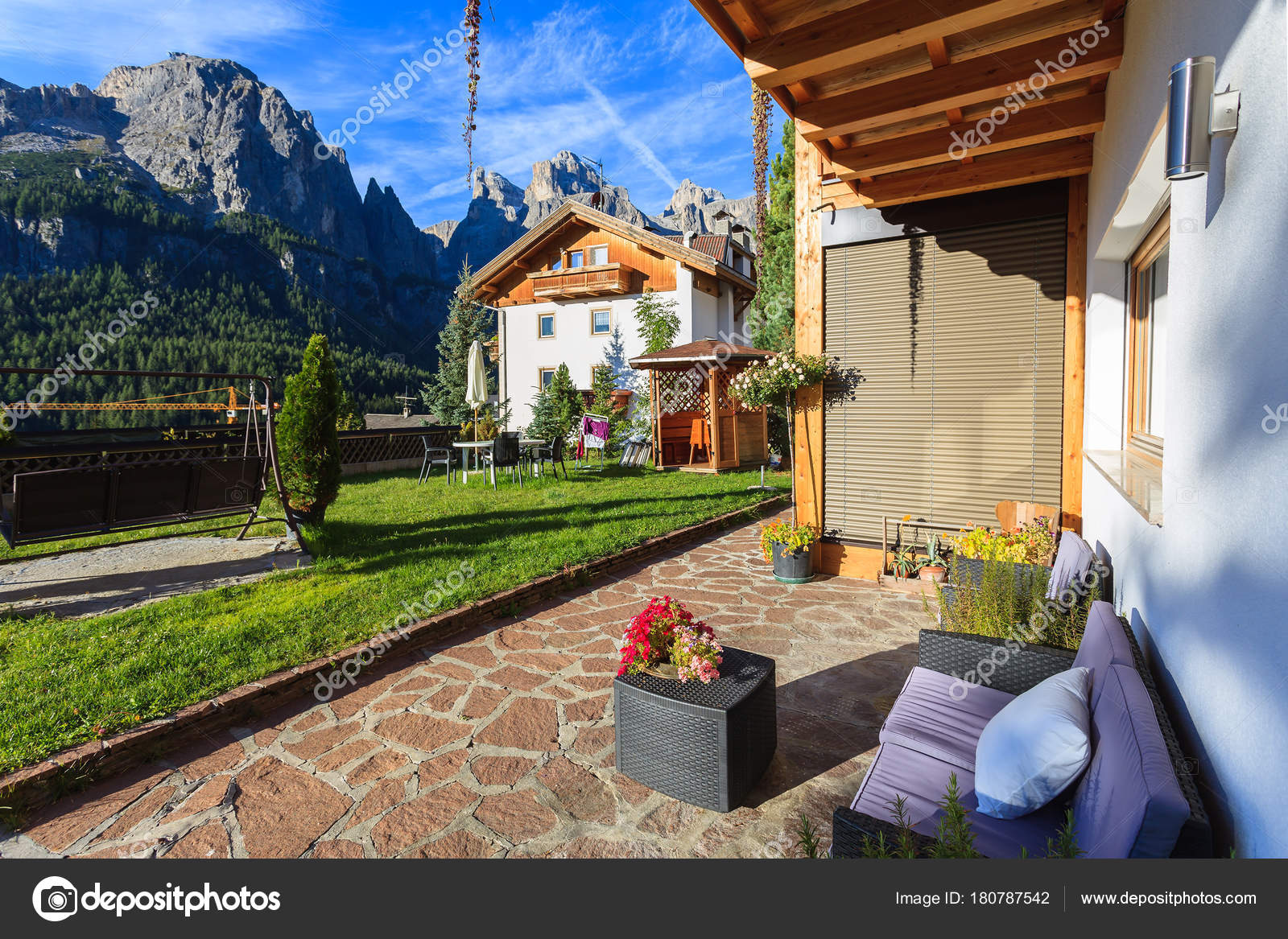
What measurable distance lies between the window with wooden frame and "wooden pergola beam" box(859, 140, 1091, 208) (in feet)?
3.87

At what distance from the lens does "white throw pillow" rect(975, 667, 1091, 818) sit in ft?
5.27

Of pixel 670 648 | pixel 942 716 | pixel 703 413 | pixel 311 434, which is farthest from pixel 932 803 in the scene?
pixel 703 413

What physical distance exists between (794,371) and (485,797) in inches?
166

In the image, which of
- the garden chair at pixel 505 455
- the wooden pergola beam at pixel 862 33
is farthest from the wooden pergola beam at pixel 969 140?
the garden chair at pixel 505 455

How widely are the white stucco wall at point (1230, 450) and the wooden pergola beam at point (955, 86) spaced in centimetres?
75

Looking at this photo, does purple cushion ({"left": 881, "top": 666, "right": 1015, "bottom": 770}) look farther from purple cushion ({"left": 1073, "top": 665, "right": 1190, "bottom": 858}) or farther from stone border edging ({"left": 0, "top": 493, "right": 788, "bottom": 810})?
stone border edging ({"left": 0, "top": 493, "right": 788, "bottom": 810})

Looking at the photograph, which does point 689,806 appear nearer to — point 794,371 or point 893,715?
point 893,715

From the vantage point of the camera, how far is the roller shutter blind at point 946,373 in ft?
15.7

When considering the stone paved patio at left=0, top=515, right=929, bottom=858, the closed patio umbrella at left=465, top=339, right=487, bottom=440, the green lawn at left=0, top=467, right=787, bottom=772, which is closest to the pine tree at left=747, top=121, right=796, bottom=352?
the closed patio umbrella at left=465, top=339, right=487, bottom=440

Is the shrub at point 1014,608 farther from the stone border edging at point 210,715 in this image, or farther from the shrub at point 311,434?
the shrub at point 311,434

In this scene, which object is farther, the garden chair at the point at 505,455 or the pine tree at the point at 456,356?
the pine tree at the point at 456,356
